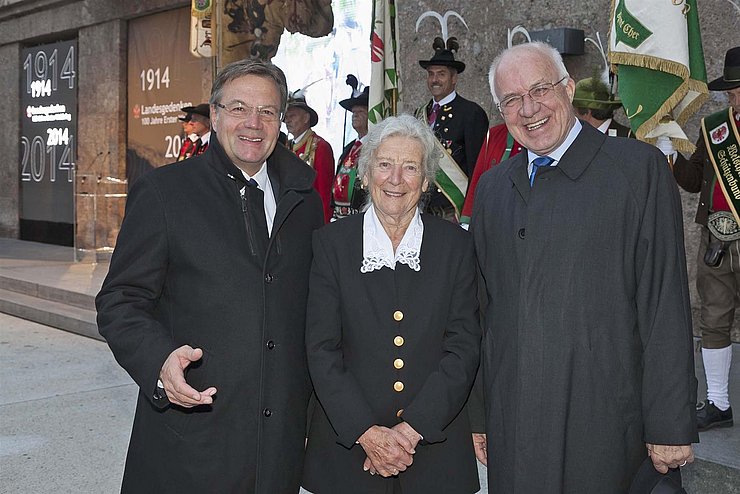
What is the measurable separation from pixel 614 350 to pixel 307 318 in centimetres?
94

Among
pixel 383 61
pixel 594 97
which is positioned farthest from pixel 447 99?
pixel 594 97

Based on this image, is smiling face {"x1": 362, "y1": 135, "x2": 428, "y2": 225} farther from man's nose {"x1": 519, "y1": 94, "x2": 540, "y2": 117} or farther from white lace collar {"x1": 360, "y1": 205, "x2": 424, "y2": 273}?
man's nose {"x1": 519, "y1": 94, "x2": 540, "y2": 117}

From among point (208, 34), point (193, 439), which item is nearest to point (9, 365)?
point (208, 34)

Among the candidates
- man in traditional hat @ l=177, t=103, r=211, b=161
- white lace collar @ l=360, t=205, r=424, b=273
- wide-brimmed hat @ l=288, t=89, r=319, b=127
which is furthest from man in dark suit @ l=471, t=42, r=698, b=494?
man in traditional hat @ l=177, t=103, r=211, b=161

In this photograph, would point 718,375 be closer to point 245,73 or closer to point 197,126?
point 245,73

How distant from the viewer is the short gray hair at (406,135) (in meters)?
2.70

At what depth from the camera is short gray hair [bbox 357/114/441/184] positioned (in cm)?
270

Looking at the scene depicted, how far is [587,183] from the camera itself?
2.46m

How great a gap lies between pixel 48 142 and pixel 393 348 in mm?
14805

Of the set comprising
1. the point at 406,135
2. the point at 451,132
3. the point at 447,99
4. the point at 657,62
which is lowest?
the point at 406,135

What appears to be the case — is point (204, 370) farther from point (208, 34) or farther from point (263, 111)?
point (208, 34)

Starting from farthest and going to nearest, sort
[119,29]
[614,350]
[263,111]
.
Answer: [119,29] < [263,111] < [614,350]

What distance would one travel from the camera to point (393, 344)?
260cm

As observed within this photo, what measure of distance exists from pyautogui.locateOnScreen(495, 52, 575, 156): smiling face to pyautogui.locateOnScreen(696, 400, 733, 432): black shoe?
2.55m
